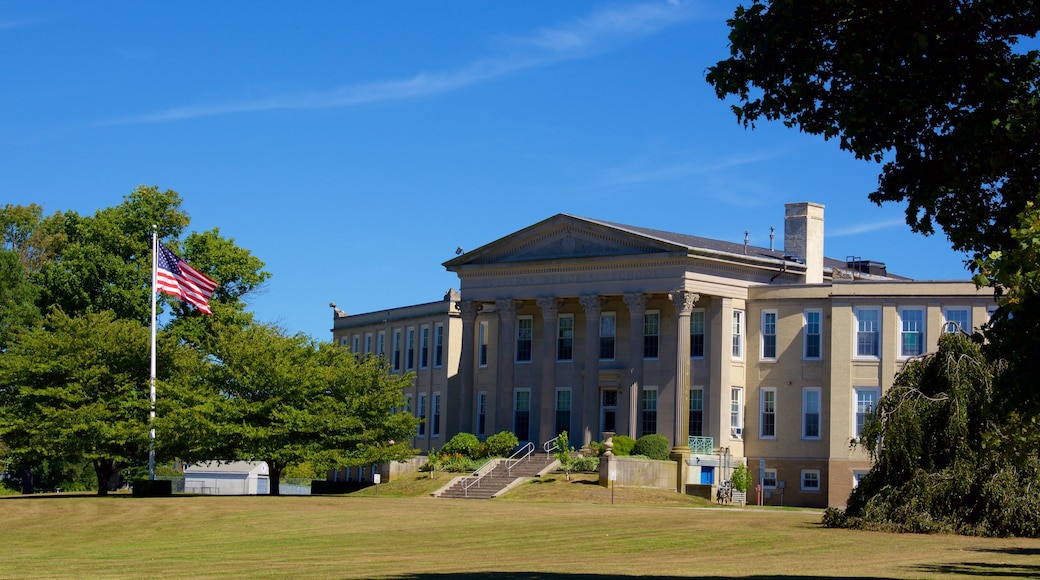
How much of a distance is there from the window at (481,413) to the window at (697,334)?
11433 millimetres

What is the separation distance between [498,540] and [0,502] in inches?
1023

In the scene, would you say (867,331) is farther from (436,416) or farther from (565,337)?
(436,416)

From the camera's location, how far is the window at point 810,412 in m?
62.4

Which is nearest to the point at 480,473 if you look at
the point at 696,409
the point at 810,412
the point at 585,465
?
the point at 585,465

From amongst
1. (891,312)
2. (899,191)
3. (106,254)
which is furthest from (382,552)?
(106,254)

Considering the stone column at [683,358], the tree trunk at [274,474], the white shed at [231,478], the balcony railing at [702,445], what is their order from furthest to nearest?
the white shed at [231,478] → the stone column at [683,358] → the balcony railing at [702,445] → the tree trunk at [274,474]

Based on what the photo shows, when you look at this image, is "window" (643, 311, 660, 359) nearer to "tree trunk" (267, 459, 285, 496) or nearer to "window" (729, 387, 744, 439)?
"window" (729, 387, 744, 439)

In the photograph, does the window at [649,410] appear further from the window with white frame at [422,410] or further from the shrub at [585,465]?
the window with white frame at [422,410]

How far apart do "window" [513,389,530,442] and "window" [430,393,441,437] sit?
31.2 ft

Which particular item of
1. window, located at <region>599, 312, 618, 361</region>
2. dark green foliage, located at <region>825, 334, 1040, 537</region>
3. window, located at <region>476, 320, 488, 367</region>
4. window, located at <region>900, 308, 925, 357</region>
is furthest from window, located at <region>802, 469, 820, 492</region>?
dark green foliage, located at <region>825, 334, 1040, 537</region>

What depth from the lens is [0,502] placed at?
51750 mm

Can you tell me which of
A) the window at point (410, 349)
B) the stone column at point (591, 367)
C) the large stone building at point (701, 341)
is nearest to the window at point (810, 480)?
the large stone building at point (701, 341)

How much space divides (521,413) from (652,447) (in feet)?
33.3

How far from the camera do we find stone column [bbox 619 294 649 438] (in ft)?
208
